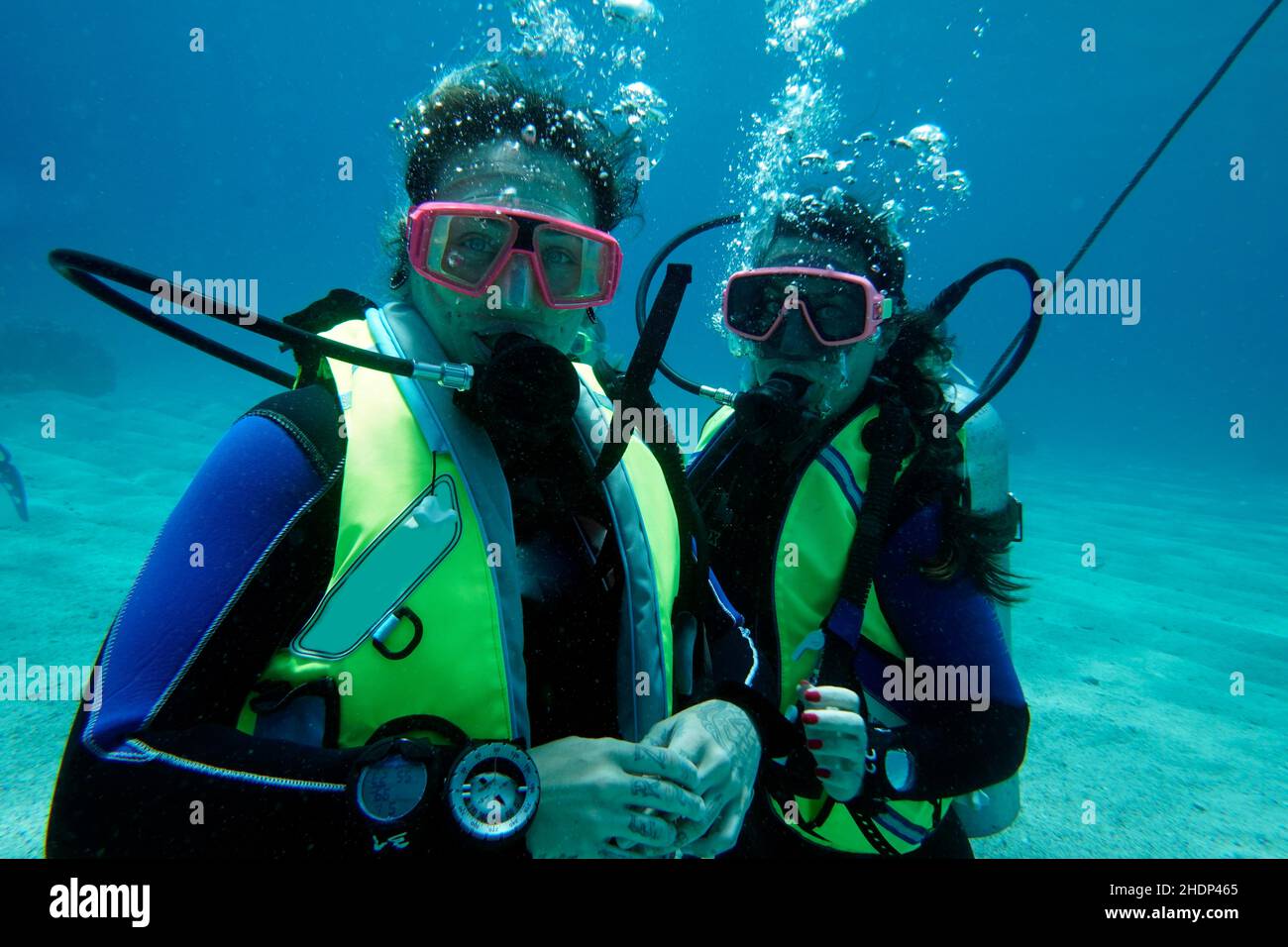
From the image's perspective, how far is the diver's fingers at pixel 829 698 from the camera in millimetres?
2234

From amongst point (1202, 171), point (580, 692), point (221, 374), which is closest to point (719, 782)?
point (580, 692)

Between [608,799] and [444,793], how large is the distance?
34 cm

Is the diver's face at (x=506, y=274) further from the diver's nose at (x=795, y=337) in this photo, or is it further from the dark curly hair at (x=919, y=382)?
the dark curly hair at (x=919, y=382)

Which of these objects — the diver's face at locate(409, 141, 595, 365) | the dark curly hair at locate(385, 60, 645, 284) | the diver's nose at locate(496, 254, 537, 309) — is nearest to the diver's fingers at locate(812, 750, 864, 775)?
the diver's face at locate(409, 141, 595, 365)

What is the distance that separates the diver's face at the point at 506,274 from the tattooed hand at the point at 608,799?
1211 mm

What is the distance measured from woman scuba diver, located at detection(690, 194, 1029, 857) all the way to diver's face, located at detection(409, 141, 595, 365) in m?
1.08

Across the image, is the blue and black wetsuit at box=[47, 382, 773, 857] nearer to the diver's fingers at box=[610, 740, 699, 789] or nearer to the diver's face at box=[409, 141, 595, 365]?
the diver's fingers at box=[610, 740, 699, 789]

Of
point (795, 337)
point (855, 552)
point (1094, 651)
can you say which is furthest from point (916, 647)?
point (1094, 651)

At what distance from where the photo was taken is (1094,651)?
7180 mm

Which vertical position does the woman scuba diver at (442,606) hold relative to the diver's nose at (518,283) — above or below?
below

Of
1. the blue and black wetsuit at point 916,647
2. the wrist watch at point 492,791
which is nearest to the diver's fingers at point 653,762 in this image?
the wrist watch at point 492,791

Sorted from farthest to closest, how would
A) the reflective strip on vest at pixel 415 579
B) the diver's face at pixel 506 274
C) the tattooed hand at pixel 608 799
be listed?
the diver's face at pixel 506 274 < the reflective strip on vest at pixel 415 579 < the tattooed hand at pixel 608 799

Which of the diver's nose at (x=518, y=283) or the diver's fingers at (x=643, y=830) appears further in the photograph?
the diver's nose at (x=518, y=283)
